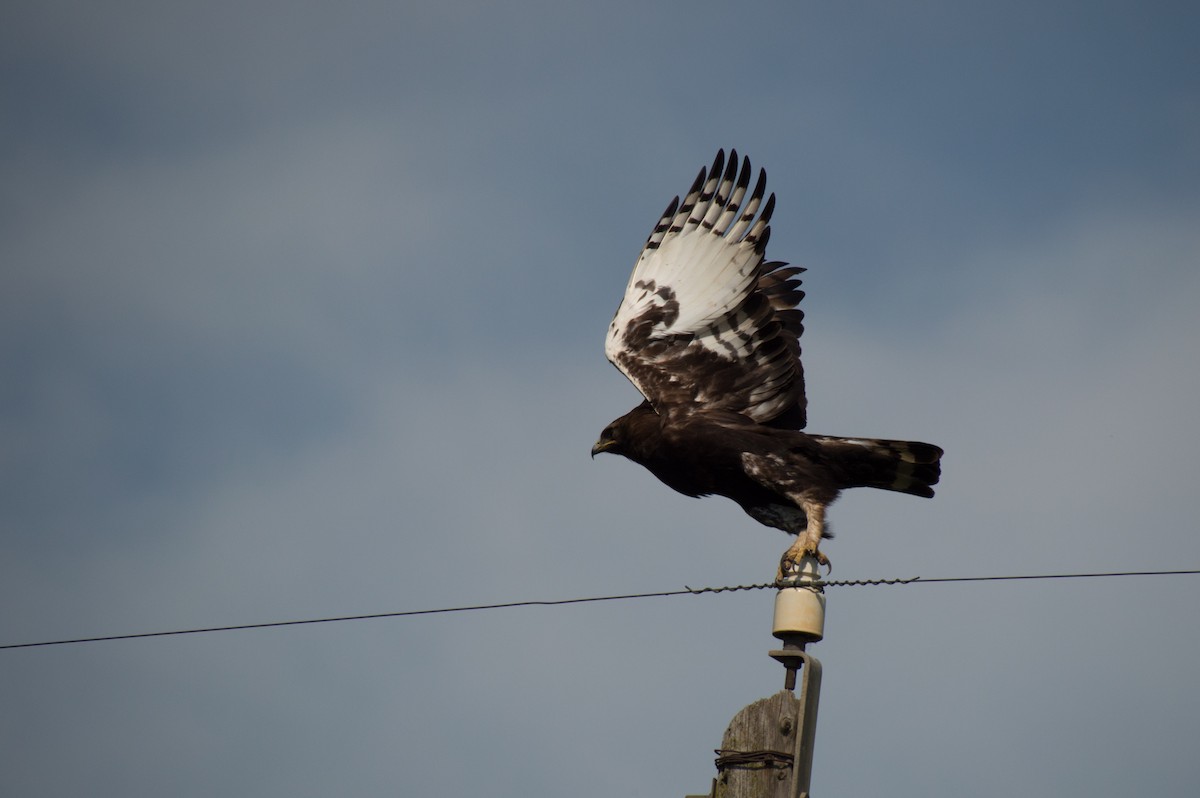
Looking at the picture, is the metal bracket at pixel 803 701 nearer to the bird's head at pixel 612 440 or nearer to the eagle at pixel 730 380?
the eagle at pixel 730 380

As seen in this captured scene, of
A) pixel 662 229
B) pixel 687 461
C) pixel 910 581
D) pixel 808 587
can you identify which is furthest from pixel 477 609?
pixel 662 229

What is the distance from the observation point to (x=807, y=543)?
7680mm

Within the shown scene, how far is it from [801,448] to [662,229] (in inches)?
89.6

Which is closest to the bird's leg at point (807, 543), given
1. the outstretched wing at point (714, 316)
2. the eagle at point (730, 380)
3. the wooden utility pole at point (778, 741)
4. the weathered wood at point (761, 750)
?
the eagle at point (730, 380)

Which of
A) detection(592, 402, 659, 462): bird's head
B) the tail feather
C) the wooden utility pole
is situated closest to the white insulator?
the wooden utility pole

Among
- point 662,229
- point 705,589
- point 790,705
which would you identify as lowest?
point 790,705

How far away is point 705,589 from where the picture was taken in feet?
20.6

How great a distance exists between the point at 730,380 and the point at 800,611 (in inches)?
125

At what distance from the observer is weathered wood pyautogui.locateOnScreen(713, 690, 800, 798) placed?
5.55 m

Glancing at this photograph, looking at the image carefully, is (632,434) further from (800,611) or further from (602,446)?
(800,611)

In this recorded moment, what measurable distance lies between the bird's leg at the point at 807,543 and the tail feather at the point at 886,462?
317 millimetres

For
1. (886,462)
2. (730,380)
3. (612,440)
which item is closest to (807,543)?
(886,462)

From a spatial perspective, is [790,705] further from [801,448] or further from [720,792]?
[801,448]

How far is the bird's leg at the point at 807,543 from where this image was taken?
7.49m
